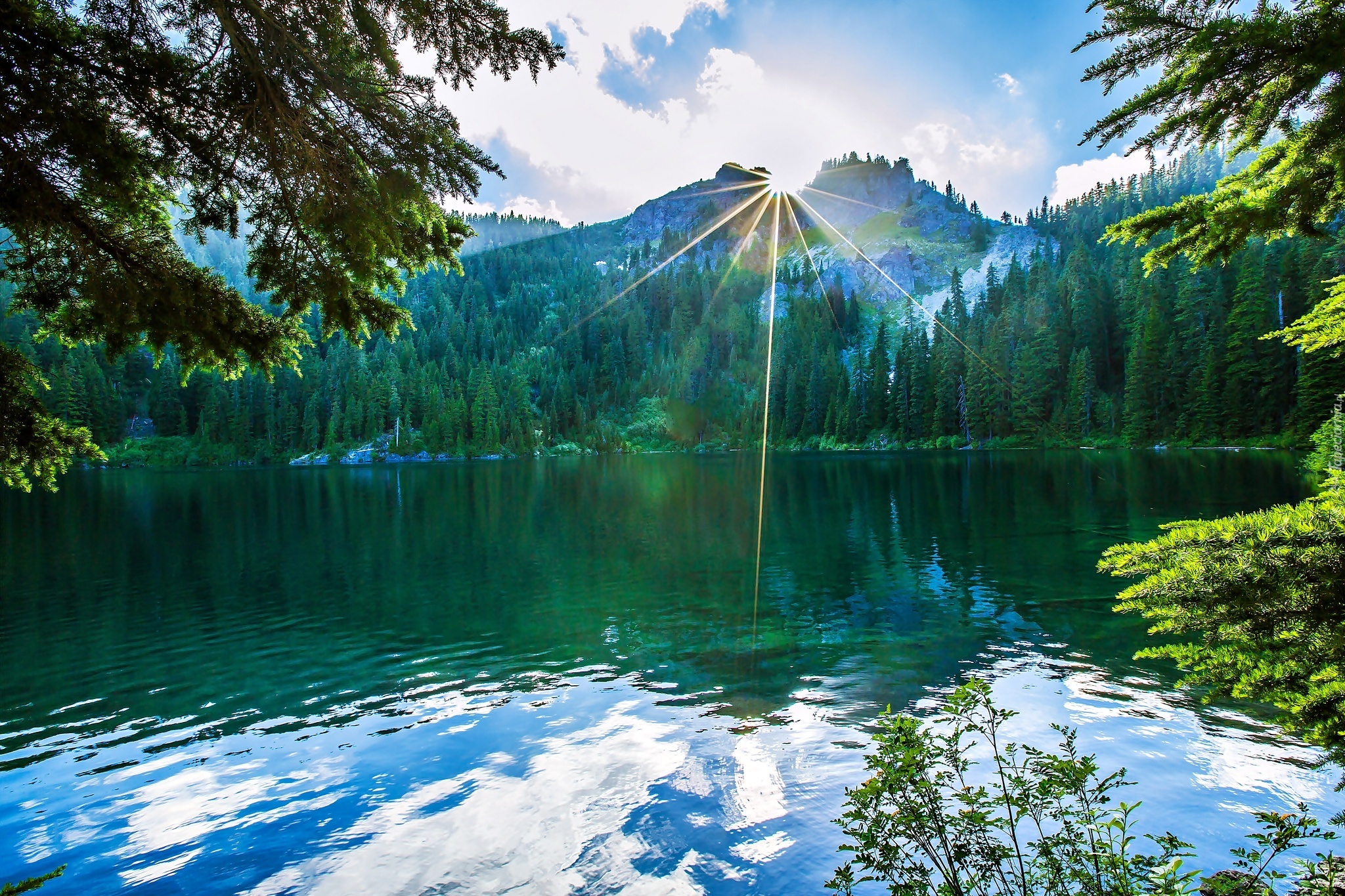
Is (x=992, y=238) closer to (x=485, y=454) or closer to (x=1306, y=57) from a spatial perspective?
(x=485, y=454)

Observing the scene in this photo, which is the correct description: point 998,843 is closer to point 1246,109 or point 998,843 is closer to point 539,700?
point 1246,109

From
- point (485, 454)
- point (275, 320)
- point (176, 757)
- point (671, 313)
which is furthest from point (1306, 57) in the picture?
point (671, 313)

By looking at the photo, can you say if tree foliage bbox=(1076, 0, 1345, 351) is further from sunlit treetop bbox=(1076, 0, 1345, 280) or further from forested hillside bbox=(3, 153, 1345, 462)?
forested hillside bbox=(3, 153, 1345, 462)

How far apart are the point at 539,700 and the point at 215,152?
798cm

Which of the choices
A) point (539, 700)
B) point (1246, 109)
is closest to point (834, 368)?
point (539, 700)

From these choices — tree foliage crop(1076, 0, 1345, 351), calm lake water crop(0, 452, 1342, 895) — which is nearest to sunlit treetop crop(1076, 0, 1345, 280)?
tree foliage crop(1076, 0, 1345, 351)

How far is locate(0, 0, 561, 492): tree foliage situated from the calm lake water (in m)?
4.41

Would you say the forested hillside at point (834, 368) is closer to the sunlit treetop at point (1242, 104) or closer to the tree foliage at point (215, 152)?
the tree foliage at point (215, 152)

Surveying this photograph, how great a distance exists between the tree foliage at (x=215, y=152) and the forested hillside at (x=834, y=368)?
19.0 m

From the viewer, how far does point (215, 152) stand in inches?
203

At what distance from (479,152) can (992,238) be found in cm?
20469

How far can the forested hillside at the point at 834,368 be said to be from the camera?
210 feet

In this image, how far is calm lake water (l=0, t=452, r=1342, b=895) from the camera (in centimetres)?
591

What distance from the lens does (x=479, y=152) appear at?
554 cm
